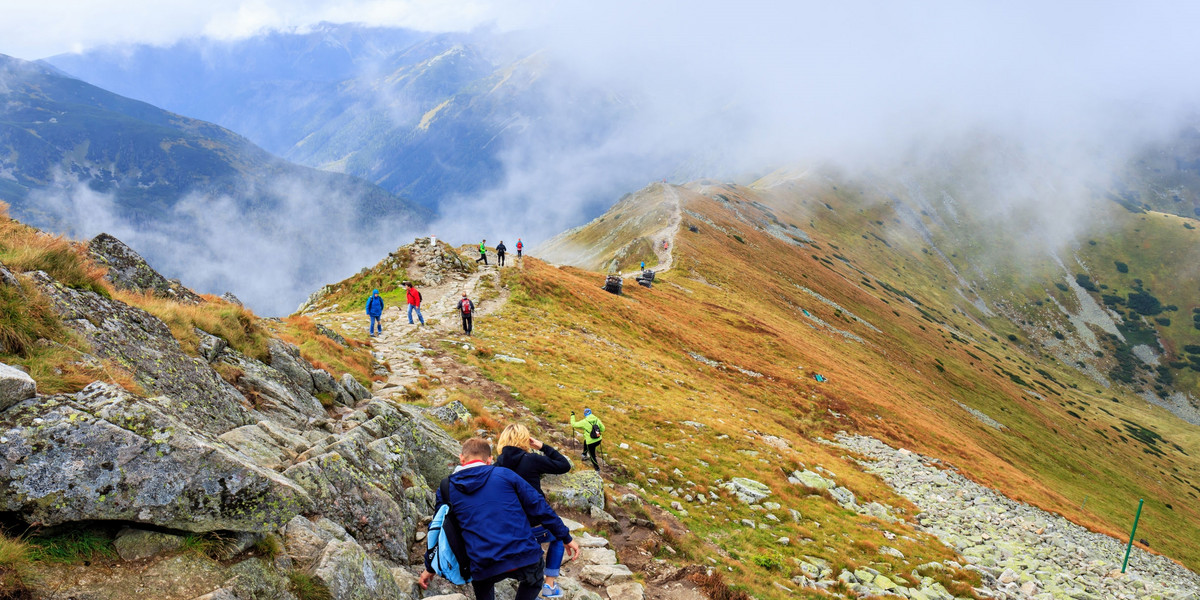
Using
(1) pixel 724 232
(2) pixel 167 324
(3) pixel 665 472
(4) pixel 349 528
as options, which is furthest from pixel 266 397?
(1) pixel 724 232

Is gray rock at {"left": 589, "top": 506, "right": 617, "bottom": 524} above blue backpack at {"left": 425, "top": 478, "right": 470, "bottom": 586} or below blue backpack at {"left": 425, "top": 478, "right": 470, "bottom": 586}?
below

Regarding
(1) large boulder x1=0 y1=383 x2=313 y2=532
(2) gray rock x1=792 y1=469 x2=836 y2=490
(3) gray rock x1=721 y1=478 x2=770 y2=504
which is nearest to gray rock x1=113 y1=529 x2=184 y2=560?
(1) large boulder x1=0 y1=383 x2=313 y2=532

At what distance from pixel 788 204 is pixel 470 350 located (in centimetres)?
19079

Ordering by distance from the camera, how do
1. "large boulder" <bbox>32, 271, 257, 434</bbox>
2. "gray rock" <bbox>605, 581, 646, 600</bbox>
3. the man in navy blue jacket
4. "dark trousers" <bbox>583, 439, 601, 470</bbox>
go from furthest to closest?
"dark trousers" <bbox>583, 439, 601, 470</bbox> < "gray rock" <bbox>605, 581, 646, 600</bbox> < "large boulder" <bbox>32, 271, 257, 434</bbox> < the man in navy blue jacket

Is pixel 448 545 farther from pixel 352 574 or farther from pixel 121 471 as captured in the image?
pixel 121 471

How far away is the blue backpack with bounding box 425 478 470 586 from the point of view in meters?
6.36

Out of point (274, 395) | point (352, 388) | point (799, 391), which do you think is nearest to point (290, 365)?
point (274, 395)

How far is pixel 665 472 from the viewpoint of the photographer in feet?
62.3

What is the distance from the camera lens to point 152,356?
29.5 feet

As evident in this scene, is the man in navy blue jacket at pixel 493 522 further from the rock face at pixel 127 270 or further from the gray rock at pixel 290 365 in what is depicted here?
the rock face at pixel 127 270

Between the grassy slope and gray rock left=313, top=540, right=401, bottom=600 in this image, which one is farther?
the grassy slope

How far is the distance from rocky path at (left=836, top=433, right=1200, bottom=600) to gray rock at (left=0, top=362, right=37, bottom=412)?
23685 mm

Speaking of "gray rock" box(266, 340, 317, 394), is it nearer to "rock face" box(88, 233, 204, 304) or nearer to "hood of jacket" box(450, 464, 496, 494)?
"rock face" box(88, 233, 204, 304)

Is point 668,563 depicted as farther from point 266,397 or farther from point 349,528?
point 266,397
